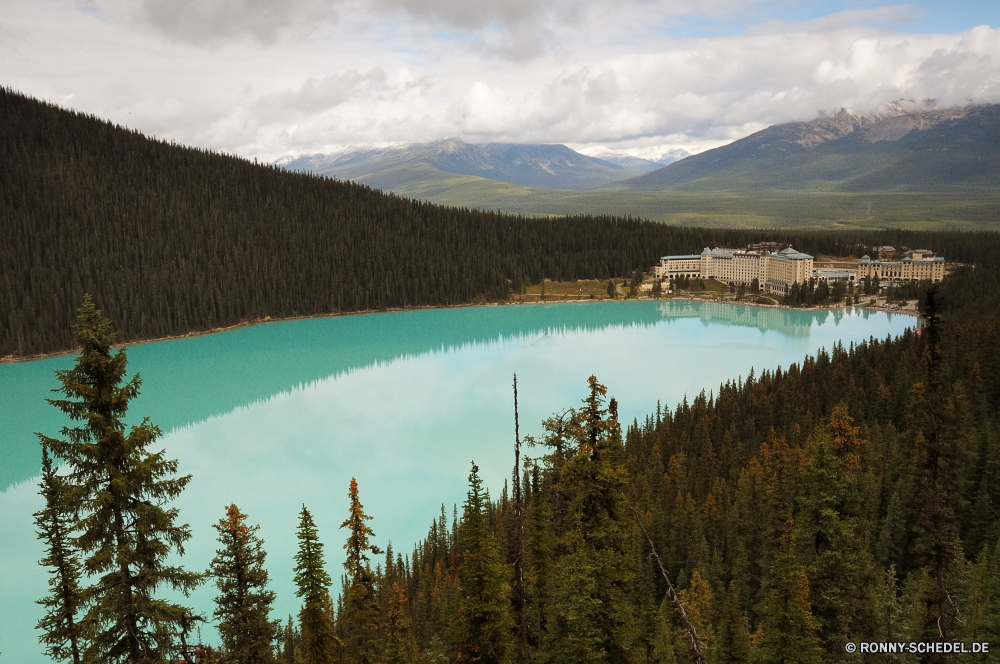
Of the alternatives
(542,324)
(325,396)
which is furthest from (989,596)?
(542,324)

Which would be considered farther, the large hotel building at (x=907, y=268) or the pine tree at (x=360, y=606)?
the large hotel building at (x=907, y=268)

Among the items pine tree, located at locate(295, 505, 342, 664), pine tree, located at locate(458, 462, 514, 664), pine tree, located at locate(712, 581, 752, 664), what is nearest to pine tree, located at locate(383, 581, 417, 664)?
pine tree, located at locate(295, 505, 342, 664)

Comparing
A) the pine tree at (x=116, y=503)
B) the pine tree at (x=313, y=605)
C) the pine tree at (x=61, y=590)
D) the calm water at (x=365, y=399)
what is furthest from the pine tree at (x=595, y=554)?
the calm water at (x=365, y=399)

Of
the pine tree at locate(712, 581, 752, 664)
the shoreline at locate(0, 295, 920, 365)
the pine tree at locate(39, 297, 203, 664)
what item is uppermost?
the pine tree at locate(39, 297, 203, 664)

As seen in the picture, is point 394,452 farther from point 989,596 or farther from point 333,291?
point 333,291

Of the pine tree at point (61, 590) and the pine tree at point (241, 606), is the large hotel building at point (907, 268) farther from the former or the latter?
the pine tree at point (61, 590)

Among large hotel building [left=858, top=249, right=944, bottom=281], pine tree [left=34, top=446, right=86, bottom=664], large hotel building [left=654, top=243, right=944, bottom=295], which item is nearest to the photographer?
pine tree [left=34, top=446, right=86, bottom=664]

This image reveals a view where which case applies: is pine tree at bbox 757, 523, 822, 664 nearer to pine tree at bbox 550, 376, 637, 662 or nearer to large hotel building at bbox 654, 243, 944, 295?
pine tree at bbox 550, 376, 637, 662
